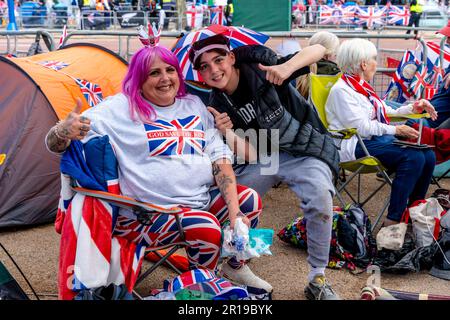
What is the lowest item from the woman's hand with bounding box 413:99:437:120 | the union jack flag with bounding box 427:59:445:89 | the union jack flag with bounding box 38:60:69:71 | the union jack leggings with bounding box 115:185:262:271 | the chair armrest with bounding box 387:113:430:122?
the union jack leggings with bounding box 115:185:262:271

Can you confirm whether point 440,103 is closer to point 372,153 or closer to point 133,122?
point 372,153

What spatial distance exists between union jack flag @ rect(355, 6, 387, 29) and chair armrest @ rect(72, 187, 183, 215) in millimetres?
19878

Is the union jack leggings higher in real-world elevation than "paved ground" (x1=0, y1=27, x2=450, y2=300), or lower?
higher

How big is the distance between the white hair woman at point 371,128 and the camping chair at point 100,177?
1.90 metres

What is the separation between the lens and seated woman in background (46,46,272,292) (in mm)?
3055

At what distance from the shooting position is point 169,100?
10.4ft

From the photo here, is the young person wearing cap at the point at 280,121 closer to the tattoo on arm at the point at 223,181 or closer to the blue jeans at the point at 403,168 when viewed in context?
the tattoo on arm at the point at 223,181

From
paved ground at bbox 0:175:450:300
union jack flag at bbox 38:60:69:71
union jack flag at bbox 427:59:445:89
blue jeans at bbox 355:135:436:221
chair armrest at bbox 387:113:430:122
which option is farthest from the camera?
union jack flag at bbox 427:59:445:89

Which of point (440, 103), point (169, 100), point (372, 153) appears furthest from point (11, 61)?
point (440, 103)

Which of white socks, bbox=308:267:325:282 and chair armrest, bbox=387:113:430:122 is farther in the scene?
chair armrest, bbox=387:113:430:122

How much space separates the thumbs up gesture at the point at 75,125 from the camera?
109 inches

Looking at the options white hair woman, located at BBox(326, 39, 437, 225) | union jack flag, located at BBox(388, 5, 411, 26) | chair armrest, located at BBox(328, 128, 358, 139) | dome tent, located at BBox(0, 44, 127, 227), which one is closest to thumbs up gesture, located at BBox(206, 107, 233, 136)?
chair armrest, located at BBox(328, 128, 358, 139)

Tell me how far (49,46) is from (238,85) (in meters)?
4.15

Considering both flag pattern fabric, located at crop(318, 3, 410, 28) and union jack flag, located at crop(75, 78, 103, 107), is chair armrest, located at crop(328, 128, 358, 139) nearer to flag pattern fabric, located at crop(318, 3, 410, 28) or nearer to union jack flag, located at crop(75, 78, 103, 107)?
union jack flag, located at crop(75, 78, 103, 107)
